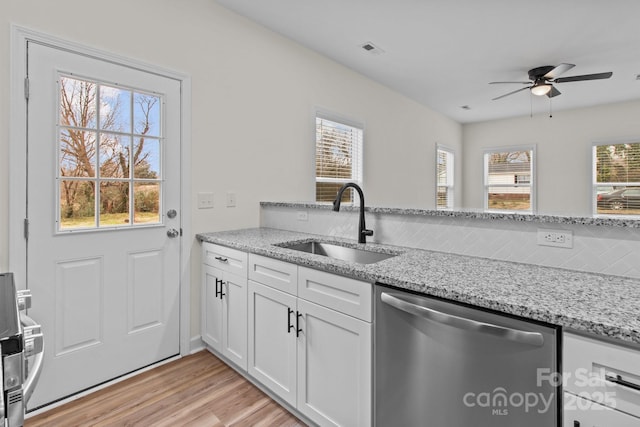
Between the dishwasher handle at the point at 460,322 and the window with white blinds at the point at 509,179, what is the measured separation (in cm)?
580

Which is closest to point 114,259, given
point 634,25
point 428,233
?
point 428,233

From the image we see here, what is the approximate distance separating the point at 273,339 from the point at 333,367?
44cm

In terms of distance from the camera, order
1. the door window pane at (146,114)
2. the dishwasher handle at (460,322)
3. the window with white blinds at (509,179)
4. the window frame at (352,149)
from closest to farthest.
→ 1. the dishwasher handle at (460,322)
2. the door window pane at (146,114)
3. the window frame at (352,149)
4. the window with white blinds at (509,179)

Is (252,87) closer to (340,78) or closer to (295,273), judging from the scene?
(340,78)

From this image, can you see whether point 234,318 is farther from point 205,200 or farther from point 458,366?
point 458,366

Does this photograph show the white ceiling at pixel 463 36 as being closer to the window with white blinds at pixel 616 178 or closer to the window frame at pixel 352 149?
the window frame at pixel 352 149

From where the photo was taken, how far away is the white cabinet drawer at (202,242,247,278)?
2.02 meters

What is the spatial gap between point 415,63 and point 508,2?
4.13ft

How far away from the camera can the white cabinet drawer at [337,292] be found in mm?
1358

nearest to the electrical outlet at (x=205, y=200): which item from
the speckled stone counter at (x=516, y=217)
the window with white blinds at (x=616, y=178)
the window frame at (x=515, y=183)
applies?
the speckled stone counter at (x=516, y=217)

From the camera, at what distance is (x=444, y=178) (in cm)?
631

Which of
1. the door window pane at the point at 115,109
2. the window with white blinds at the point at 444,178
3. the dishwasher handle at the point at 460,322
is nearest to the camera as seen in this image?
the dishwasher handle at the point at 460,322

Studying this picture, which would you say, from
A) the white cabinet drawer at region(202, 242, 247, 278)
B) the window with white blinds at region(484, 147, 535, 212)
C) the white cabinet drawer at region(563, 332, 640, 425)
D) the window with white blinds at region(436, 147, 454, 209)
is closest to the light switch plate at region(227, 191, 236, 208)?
the white cabinet drawer at region(202, 242, 247, 278)

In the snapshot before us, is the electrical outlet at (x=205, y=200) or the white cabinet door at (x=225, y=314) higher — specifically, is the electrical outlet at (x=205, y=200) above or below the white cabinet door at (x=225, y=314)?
above
